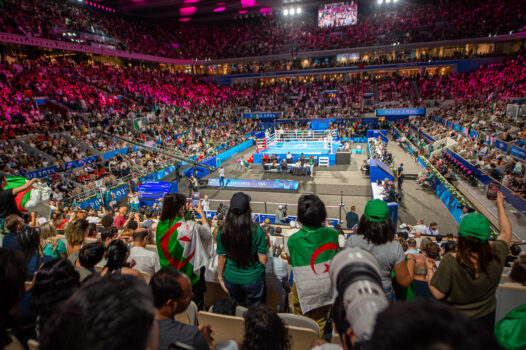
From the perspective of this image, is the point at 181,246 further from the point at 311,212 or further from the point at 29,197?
the point at 29,197

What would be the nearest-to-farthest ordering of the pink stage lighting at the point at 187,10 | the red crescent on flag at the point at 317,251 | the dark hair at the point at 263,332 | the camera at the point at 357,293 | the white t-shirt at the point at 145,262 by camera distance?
the camera at the point at 357,293 → the dark hair at the point at 263,332 → the red crescent on flag at the point at 317,251 → the white t-shirt at the point at 145,262 → the pink stage lighting at the point at 187,10

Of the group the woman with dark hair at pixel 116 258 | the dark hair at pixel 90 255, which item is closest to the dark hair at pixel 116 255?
the woman with dark hair at pixel 116 258

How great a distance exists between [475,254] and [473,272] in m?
0.14

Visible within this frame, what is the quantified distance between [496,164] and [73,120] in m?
25.6

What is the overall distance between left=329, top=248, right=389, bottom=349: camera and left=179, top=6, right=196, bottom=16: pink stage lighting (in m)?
45.1

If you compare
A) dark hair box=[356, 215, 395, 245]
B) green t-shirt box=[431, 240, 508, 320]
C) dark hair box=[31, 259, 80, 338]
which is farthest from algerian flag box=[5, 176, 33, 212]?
green t-shirt box=[431, 240, 508, 320]

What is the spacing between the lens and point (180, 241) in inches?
130

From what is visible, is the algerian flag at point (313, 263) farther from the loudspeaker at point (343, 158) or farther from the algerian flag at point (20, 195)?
the loudspeaker at point (343, 158)

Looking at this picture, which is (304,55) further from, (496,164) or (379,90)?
(496,164)

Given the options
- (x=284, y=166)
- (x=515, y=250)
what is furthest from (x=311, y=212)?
(x=284, y=166)

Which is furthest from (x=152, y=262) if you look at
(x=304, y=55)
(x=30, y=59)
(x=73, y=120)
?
(x=304, y=55)

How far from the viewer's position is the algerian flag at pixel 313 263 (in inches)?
105

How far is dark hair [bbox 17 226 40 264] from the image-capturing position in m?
3.27

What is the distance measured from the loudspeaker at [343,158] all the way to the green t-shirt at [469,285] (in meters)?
18.2
